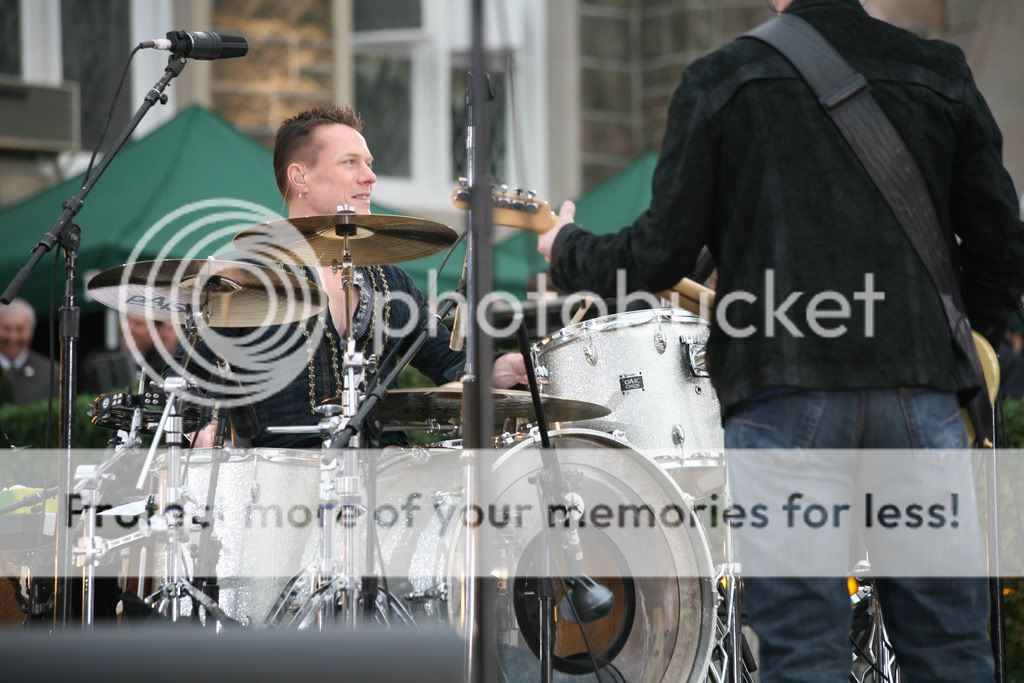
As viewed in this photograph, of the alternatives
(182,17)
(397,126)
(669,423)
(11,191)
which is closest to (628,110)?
A: (397,126)

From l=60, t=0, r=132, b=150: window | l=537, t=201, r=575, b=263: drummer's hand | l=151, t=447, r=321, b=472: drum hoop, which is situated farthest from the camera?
l=60, t=0, r=132, b=150: window

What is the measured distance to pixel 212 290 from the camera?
3791mm

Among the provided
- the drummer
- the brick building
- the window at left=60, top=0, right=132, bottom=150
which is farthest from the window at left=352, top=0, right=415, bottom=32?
the drummer

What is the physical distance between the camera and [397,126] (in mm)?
11328

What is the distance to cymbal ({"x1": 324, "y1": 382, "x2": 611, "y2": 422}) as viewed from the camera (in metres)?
3.65

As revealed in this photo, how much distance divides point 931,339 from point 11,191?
8102mm

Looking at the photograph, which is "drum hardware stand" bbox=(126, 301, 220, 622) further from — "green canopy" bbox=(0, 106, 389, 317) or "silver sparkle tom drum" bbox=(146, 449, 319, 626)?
"green canopy" bbox=(0, 106, 389, 317)

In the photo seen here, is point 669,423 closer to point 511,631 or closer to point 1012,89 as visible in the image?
point 511,631

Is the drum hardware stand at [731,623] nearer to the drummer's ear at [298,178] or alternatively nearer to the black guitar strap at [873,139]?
the black guitar strap at [873,139]

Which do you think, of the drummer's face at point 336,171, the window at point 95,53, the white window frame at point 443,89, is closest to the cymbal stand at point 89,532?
the drummer's face at point 336,171

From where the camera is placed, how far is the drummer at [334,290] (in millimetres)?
4238

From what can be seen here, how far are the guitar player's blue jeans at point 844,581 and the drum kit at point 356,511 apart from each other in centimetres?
83

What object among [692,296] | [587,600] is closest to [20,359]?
[587,600]

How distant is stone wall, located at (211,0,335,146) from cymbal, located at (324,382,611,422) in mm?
6300
